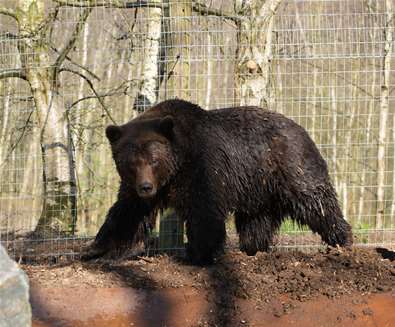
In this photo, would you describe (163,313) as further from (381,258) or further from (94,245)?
(381,258)

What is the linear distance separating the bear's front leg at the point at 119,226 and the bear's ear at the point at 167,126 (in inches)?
32.8

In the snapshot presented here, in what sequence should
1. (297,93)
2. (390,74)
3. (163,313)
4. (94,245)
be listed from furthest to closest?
(390,74) < (297,93) < (94,245) < (163,313)

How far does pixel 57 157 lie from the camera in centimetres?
1062

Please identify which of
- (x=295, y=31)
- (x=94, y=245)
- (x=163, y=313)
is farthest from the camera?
(x=295, y=31)

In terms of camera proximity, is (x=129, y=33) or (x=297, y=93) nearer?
(x=129, y=33)

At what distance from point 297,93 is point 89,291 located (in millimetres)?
4859

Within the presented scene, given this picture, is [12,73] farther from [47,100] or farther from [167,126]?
[167,126]

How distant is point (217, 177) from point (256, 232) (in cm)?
117

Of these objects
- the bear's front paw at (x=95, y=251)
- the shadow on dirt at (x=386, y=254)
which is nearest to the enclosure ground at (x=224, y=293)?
the shadow on dirt at (x=386, y=254)

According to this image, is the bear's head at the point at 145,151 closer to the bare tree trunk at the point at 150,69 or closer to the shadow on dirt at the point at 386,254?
the bare tree trunk at the point at 150,69

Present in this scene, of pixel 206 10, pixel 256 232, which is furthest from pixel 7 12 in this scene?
pixel 256 232

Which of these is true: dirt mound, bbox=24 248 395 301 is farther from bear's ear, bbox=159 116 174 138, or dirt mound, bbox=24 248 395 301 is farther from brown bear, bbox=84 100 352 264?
bear's ear, bbox=159 116 174 138

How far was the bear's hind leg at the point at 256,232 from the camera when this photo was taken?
29.0 feet

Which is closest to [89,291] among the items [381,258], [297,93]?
[381,258]
